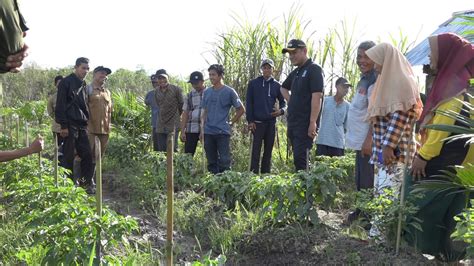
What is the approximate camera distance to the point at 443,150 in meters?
3.33

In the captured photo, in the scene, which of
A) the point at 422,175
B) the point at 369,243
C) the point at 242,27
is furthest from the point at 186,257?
the point at 242,27

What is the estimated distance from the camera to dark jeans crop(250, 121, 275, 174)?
6.53 metres

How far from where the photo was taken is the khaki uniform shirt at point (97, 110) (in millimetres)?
6602

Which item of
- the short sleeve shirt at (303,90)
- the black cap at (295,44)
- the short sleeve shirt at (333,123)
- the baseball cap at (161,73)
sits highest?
the black cap at (295,44)

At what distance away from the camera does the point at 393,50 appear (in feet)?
12.2

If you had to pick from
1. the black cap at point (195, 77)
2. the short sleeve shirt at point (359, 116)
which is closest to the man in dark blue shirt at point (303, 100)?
the short sleeve shirt at point (359, 116)

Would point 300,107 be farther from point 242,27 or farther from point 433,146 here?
point 242,27

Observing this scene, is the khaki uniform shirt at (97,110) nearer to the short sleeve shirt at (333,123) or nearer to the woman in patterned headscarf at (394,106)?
the short sleeve shirt at (333,123)

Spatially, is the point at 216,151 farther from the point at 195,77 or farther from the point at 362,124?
the point at 362,124

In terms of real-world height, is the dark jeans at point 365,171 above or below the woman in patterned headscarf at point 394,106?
below

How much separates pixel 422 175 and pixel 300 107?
2095mm

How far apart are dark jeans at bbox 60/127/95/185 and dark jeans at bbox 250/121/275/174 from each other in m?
1.97

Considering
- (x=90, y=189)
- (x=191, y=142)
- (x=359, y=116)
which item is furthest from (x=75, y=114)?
(x=359, y=116)

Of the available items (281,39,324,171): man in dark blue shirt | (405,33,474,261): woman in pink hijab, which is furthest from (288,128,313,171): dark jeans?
(405,33,474,261): woman in pink hijab
